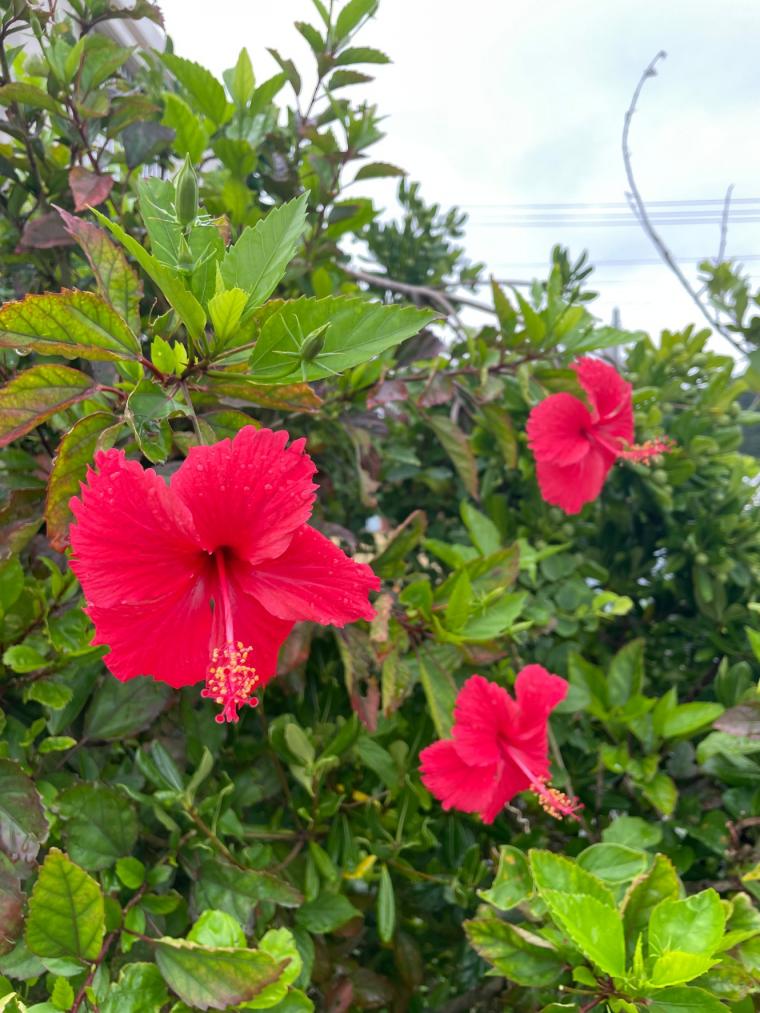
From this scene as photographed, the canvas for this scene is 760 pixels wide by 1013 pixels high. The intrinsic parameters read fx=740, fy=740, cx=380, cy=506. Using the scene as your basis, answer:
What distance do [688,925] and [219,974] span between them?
1.36 ft

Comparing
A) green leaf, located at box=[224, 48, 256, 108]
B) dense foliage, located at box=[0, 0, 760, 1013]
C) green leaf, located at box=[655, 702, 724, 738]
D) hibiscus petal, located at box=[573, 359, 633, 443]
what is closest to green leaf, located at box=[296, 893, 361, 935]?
dense foliage, located at box=[0, 0, 760, 1013]

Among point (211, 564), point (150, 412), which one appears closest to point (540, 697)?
point (211, 564)

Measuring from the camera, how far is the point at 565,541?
4.36 ft

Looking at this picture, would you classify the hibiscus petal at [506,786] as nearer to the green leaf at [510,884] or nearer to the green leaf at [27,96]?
the green leaf at [510,884]

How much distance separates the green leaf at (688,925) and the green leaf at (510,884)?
0.16 m

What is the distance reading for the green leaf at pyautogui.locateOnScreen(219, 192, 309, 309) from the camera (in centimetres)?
56

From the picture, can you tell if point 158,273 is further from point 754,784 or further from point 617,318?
point 617,318

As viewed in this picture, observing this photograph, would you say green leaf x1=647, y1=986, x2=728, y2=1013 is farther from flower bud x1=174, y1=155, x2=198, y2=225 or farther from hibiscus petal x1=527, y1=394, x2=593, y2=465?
flower bud x1=174, y1=155, x2=198, y2=225

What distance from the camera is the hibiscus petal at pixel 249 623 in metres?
0.59

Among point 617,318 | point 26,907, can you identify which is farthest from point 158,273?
point 617,318

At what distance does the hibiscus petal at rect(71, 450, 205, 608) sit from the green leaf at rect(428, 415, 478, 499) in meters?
0.65

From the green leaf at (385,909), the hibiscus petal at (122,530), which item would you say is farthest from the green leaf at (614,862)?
the hibiscus petal at (122,530)

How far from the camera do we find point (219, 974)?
2.06 ft

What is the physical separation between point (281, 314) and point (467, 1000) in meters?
0.99
